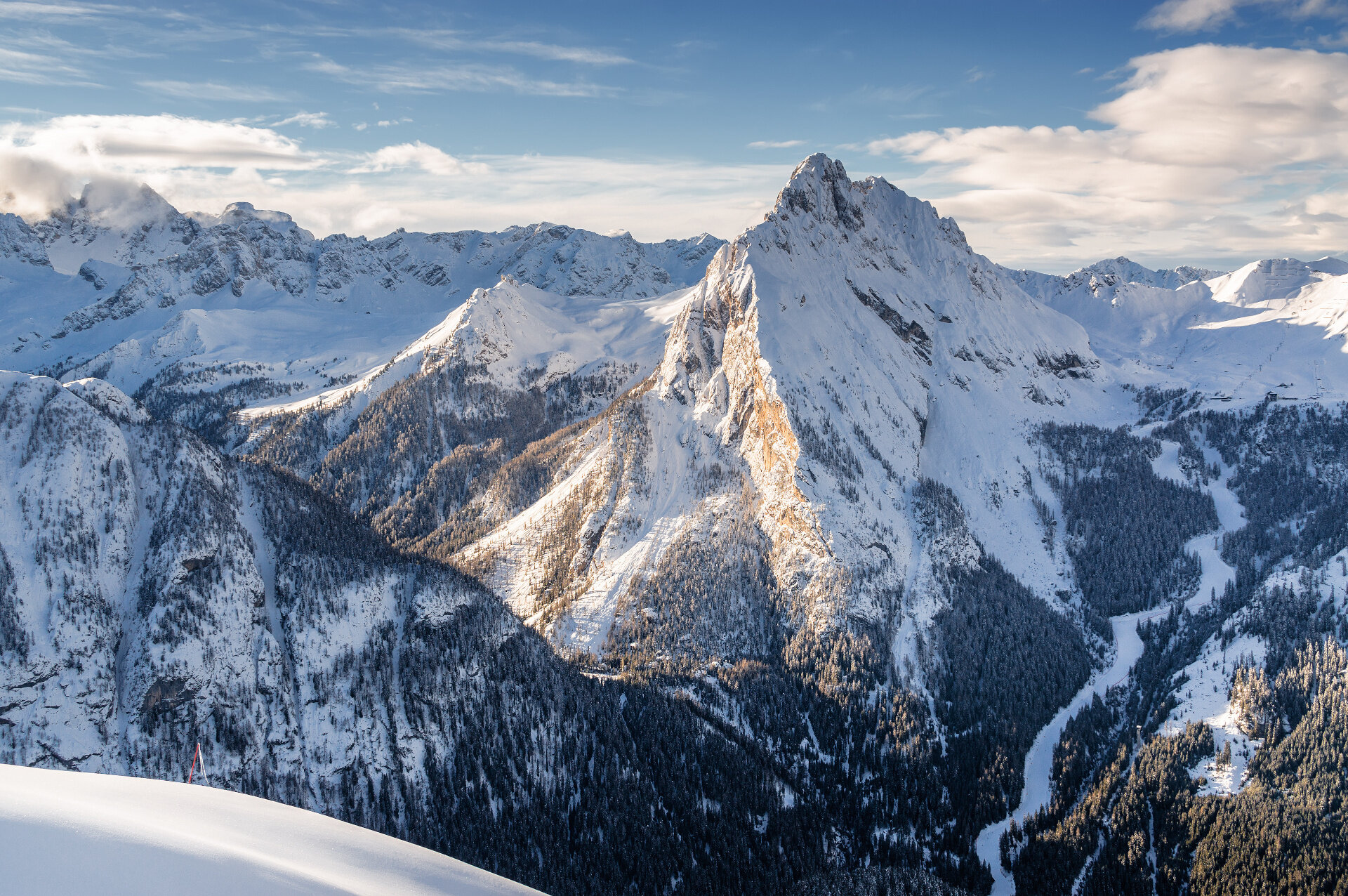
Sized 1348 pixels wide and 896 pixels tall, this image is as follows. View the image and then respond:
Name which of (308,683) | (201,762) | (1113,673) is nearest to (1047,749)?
(1113,673)

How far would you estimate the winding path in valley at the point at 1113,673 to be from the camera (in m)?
108

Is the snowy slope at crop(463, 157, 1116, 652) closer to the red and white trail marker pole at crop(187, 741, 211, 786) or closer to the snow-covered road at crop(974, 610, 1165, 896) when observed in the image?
the snow-covered road at crop(974, 610, 1165, 896)

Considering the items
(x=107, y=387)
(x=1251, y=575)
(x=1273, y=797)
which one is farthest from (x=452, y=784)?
(x=1251, y=575)

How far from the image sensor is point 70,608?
262 ft

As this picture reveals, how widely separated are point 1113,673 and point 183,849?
165178 mm

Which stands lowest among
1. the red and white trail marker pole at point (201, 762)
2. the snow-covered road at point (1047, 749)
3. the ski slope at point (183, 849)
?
the snow-covered road at point (1047, 749)

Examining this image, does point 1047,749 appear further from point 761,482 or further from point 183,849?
point 183,849

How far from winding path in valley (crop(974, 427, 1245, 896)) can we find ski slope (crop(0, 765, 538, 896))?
108008 millimetres

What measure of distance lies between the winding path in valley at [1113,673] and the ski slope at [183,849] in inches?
4252

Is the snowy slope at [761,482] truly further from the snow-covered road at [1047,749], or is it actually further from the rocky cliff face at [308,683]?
the rocky cliff face at [308,683]

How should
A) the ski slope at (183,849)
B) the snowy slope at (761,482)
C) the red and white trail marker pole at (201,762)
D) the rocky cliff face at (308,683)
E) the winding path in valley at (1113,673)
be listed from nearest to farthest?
1. the ski slope at (183,849)
2. the red and white trail marker pole at (201,762)
3. the rocky cliff face at (308,683)
4. the winding path in valley at (1113,673)
5. the snowy slope at (761,482)

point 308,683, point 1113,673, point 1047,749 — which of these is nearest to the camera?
point 308,683

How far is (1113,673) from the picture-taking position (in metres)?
145

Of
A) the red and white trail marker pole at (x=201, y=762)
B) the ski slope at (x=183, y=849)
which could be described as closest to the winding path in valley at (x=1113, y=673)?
the red and white trail marker pole at (x=201, y=762)
